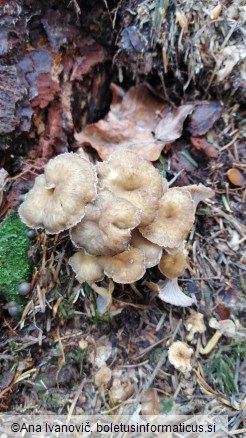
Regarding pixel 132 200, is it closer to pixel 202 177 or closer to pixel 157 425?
pixel 202 177

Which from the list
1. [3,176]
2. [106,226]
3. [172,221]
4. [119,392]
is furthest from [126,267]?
[3,176]

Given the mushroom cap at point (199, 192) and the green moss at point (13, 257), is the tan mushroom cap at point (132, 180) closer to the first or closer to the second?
the mushroom cap at point (199, 192)

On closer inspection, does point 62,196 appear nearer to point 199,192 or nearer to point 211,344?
point 199,192

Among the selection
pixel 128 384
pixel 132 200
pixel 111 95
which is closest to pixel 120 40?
pixel 111 95

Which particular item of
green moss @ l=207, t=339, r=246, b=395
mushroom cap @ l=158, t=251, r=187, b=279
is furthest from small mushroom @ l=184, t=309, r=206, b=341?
mushroom cap @ l=158, t=251, r=187, b=279

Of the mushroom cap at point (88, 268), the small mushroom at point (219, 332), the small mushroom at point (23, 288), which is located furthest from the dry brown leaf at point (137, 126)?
the small mushroom at point (219, 332)

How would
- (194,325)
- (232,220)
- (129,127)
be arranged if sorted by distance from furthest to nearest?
(129,127) < (232,220) < (194,325)
